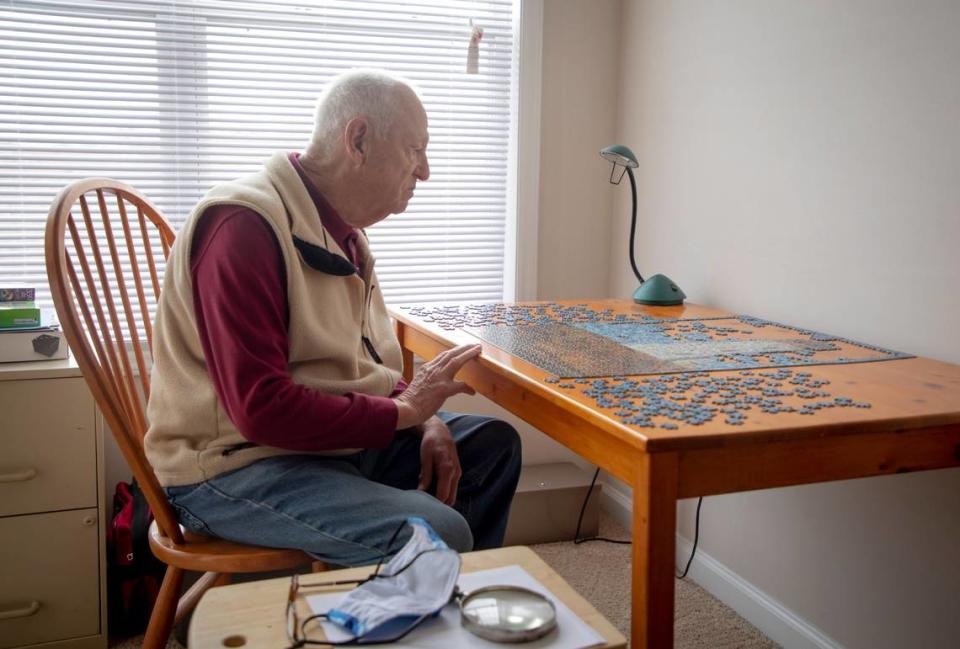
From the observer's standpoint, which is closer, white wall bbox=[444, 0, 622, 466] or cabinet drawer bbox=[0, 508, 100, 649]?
cabinet drawer bbox=[0, 508, 100, 649]

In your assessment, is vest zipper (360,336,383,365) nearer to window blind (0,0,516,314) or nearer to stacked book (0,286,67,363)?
stacked book (0,286,67,363)

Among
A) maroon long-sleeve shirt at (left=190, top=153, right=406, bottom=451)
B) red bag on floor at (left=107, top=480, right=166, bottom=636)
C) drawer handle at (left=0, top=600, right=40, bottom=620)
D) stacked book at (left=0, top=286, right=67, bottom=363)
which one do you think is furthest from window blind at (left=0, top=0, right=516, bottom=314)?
maroon long-sleeve shirt at (left=190, top=153, right=406, bottom=451)

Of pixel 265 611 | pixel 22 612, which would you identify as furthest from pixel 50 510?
pixel 265 611

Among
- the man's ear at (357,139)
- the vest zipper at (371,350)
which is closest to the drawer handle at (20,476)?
the vest zipper at (371,350)

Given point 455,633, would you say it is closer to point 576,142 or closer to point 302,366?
point 302,366

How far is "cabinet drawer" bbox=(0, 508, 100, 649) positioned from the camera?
209 centimetres

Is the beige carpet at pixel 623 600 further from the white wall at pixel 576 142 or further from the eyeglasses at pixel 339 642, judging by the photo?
the eyeglasses at pixel 339 642

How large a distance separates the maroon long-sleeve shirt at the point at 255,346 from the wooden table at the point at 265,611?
1.39ft

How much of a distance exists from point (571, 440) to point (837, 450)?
404 millimetres

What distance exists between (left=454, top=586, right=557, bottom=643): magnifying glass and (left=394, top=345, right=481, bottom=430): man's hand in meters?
0.64

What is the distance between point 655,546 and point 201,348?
89 centimetres

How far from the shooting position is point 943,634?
1.83 metres

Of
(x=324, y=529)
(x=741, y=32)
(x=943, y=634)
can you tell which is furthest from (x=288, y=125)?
(x=943, y=634)

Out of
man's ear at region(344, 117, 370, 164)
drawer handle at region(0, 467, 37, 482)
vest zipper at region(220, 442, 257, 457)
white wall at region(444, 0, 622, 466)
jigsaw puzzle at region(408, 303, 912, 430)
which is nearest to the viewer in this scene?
jigsaw puzzle at region(408, 303, 912, 430)
